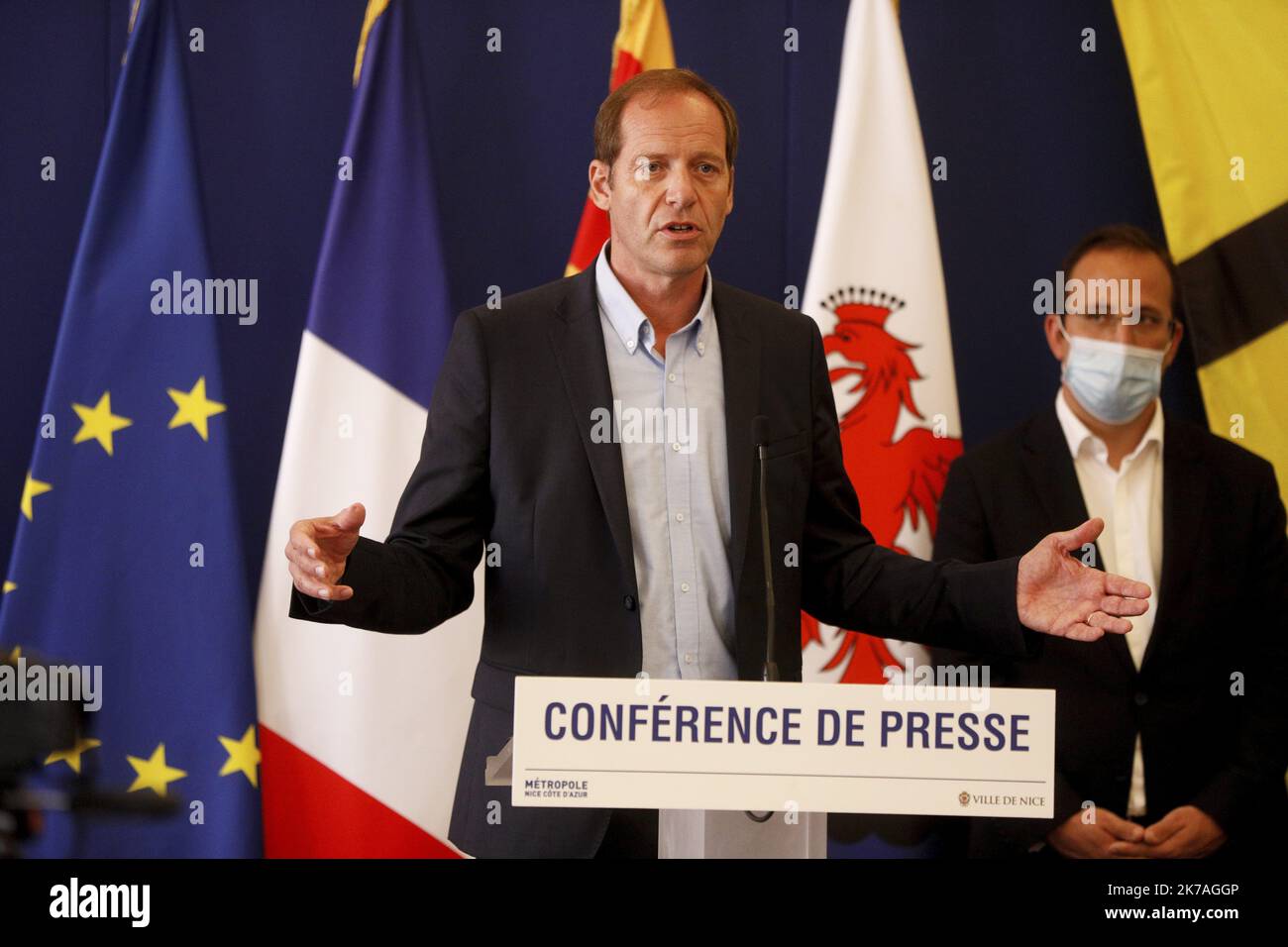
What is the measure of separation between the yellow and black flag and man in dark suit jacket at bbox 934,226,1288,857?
11.8 inches

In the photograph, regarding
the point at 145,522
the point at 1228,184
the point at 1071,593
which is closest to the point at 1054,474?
the point at 1228,184

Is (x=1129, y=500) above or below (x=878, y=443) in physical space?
below

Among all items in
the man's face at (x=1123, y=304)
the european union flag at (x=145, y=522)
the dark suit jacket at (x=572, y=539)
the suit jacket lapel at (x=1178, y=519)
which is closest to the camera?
the dark suit jacket at (x=572, y=539)

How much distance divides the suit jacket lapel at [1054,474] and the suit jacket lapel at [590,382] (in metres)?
1.37

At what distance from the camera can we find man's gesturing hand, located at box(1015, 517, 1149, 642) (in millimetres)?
1732

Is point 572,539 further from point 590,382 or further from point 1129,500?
point 1129,500

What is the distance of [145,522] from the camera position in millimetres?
3131

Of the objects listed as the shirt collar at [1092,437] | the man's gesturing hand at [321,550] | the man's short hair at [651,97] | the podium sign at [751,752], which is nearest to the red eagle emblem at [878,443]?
the shirt collar at [1092,437]

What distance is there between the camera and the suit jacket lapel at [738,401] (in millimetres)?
1922

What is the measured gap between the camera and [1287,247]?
3324 millimetres

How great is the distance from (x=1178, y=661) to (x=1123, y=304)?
2.99 feet

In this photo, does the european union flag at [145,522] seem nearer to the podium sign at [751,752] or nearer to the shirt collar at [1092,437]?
the podium sign at [751,752]

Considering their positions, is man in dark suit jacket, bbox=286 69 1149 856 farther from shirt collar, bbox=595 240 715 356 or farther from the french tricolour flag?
the french tricolour flag
